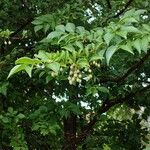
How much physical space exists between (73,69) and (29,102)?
3.10 m

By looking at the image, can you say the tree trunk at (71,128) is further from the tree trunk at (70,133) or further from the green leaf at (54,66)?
the green leaf at (54,66)

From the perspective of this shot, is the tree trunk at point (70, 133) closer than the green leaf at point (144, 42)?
No

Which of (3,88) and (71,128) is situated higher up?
(3,88)

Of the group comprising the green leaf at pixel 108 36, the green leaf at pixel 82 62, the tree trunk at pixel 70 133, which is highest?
the green leaf at pixel 108 36

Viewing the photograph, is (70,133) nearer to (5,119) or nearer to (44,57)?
(5,119)

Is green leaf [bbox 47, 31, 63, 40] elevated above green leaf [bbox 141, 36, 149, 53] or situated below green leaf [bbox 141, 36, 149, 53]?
above

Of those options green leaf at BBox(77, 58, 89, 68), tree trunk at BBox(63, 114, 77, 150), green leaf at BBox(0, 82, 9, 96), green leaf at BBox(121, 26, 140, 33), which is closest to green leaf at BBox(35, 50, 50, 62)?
green leaf at BBox(77, 58, 89, 68)

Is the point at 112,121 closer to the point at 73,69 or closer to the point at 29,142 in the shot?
the point at 29,142

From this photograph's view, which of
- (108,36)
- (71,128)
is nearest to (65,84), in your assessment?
(71,128)

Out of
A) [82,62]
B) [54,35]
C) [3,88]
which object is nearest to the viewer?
[82,62]

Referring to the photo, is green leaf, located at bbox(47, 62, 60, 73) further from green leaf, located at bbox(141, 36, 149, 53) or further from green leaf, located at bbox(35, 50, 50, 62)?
green leaf, located at bbox(141, 36, 149, 53)

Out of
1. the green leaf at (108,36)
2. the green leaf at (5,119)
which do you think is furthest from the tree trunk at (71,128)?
the green leaf at (108,36)

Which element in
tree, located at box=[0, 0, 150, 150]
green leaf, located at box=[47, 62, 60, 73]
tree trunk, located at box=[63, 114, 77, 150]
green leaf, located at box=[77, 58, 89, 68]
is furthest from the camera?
tree trunk, located at box=[63, 114, 77, 150]

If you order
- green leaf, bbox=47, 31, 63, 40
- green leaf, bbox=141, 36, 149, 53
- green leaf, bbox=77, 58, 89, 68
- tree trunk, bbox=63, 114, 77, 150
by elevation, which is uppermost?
green leaf, bbox=47, 31, 63, 40
